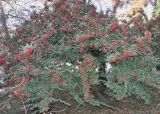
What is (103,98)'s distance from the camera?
7.71m

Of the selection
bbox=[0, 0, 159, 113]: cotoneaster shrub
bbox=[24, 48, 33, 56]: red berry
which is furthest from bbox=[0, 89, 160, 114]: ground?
bbox=[24, 48, 33, 56]: red berry

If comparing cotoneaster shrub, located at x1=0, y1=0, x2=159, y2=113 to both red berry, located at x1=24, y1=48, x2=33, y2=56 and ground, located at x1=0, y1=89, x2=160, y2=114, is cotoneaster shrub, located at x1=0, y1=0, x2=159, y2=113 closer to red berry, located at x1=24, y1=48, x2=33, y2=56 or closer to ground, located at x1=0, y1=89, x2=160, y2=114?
red berry, located at x1=24, y1=48, x2=33, y2=56

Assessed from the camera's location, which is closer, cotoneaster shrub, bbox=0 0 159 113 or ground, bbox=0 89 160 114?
cotoneaster shrub, bbox=0 0 159 113

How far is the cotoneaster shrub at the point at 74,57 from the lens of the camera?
6.21 m

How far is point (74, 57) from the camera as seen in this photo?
6.80 m

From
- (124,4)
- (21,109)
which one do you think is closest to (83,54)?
(21,109)

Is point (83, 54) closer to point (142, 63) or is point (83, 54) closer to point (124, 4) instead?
point (142, 63)

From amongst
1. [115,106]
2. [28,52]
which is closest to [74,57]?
[28,52]

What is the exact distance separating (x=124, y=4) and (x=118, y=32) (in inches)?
231

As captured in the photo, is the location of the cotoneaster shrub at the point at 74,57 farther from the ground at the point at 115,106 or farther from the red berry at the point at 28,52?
the ground at the point at 115,106

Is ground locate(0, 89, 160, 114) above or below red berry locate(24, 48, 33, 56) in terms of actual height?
below

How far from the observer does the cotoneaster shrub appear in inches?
245

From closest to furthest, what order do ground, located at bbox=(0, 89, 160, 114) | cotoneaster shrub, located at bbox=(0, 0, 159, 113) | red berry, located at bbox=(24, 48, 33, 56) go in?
1. red berry, located at bbox=(24, 48, 33, 56)
2. cotoneaster shrub, located at bbox=(0, 0, 159, 113)
3. ground, located at bbox=(0, 89, 160, 114)

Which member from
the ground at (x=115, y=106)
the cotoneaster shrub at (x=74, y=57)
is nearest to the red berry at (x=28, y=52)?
the cotoneaster shrub at (x=74, y=57)
